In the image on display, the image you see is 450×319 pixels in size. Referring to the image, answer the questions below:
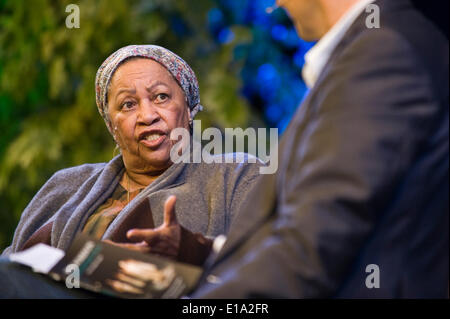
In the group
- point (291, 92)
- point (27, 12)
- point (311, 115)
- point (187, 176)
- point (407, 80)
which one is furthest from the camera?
point (27, 12)

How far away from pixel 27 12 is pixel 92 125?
3.17ft

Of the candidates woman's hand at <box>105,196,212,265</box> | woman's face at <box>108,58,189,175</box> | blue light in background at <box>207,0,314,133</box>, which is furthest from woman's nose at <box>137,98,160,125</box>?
blue light in background at <box>207,0,314,133</box>

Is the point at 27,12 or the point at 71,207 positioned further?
the point at 27,12

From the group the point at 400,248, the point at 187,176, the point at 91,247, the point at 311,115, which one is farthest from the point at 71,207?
the point at 400,248

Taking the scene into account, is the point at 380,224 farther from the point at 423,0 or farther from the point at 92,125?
the point at 92,125

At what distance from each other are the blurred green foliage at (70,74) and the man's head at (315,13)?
2.53 m

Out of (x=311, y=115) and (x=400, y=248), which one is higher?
(x=311, y=115)

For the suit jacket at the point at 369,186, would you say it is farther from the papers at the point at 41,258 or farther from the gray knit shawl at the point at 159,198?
the gray knit shawl at the point at 159,198

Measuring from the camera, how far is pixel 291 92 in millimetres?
4527

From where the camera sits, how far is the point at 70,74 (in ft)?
15.8

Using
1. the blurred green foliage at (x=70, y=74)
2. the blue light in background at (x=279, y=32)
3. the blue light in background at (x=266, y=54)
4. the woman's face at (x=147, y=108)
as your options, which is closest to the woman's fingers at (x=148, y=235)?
the woman's face at (x=147, y=108)

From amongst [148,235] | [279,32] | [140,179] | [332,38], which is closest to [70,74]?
[279,32]

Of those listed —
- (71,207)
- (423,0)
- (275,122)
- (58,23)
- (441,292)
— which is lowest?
(441,292)

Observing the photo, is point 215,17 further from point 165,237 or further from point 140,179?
point 165,237
